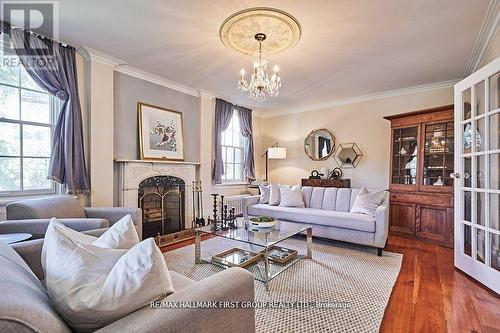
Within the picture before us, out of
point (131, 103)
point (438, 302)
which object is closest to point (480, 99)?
point (438, 302)

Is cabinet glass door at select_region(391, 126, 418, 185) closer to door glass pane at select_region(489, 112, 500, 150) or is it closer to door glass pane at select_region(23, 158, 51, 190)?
door glass pane at select_region(489, 112, 500, 150)

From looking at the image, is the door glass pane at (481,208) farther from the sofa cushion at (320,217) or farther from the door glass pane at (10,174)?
the door glass pane at (10,174)

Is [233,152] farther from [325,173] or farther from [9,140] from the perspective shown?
[9,140]

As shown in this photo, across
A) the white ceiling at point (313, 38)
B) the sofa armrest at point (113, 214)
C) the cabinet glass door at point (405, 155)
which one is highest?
the white ceiling at point (313, 38)

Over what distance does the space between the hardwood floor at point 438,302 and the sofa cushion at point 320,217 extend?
0.61 metres

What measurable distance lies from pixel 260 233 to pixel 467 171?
2342mm

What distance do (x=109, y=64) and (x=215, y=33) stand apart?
1.70m

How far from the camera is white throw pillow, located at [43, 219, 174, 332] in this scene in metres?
0.76

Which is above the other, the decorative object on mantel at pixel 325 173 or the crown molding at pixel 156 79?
the crown molding at pixel 156 79

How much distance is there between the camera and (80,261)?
859 millimetres

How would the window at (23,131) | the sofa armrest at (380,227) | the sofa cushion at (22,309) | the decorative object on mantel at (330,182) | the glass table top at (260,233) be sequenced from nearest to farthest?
the sofa cushion at (22,309)
the glass table top at (260,233)
the window at (23,131)
the sofa armrest at (380,227)
the decorative object on mantel at (330,182)

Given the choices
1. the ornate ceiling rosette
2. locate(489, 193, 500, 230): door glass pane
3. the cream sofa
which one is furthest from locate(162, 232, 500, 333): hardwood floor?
the ornate ceiling rosette

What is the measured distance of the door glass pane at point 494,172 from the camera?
220 cm

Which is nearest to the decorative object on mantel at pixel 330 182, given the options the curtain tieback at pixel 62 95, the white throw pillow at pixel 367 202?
the white throw pillow at pixel 367 202
